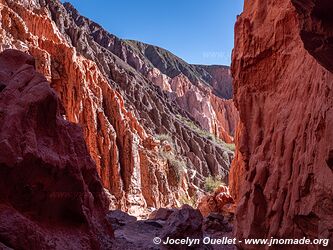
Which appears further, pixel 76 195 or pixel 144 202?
pixel 144 202

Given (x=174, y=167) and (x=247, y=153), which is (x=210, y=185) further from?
(x=247, y=153)

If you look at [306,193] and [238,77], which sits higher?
[238,77]

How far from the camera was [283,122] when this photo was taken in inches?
272

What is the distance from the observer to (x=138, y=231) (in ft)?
44.2

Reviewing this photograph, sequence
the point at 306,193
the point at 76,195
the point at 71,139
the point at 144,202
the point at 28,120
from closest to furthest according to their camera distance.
→ the point at 306,193 < the point at 28,120 < the point at 76,195 < the point at 71,139 < the point at 144,202

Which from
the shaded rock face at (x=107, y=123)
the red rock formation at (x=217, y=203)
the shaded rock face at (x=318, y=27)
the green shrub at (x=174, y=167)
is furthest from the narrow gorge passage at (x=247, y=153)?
the green shrub at (x=174, y=167)

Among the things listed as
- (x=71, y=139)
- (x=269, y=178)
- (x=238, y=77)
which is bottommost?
(x=269, y=178)

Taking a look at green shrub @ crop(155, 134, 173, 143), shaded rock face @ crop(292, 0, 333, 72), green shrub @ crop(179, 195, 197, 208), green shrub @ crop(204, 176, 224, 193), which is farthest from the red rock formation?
green shrub @ crop(155, 134, 173, 143)

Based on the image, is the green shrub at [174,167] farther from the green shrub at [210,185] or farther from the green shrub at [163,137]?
the green shrub at [210,185]

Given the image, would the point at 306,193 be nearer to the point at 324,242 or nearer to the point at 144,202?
the point at 324,242

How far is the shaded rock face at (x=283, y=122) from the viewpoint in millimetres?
5043

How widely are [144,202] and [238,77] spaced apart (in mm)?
23174

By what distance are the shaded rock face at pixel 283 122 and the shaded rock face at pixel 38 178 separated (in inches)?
150

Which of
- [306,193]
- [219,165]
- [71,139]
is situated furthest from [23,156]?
[219,165]
